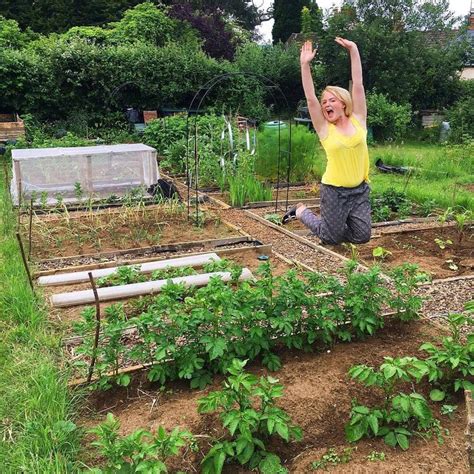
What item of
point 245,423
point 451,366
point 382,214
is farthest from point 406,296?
point 382,214

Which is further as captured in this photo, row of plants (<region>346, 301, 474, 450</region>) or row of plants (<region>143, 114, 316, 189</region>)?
row of plants (<region>143, 114, 316, 189</region>)

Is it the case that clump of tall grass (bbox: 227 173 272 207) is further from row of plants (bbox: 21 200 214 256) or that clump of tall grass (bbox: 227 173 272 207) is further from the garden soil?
the garden soil

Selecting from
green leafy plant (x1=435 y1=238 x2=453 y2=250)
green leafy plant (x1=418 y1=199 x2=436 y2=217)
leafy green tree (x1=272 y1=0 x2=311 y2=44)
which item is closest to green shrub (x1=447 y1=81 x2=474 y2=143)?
green leafy plant (x1=418 y1=199 x2=436 y2=217)

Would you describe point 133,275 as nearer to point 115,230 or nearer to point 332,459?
point 115,230

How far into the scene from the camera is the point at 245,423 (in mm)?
2121

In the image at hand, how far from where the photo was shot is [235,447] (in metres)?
2.27

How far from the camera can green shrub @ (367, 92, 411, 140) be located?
14.0 meters

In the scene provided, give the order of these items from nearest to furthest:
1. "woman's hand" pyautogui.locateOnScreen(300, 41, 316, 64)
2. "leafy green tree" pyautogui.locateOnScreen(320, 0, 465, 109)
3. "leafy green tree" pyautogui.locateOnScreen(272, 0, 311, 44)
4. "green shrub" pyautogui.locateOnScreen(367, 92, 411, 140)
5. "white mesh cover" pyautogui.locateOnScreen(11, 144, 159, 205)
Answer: "woman's hand" pyautogui.locateOnScreen(300, 41, 316, 64), "white mesh cover" pyautogui.locateOnScreen(11, 144, 159, 205), "green shrub" pyautogui.locateOnScreen(367, 92, 411, 140), "leafy green tree" pyautogui.locateOnScreen(320, 0, 465, 109), "leafy green tree" pyautogui.locateOnScreen(272, 0, 311, 44)

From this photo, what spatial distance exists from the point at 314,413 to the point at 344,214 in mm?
1998

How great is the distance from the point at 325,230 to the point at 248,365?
1680 mm

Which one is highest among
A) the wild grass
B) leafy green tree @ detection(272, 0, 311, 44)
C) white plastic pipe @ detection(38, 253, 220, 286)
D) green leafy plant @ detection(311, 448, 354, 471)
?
leafy green tree @ detection(272, 0, 311, 44)

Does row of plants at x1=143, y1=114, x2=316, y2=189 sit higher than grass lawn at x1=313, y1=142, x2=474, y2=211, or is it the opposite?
row of plants at x1=143, y1=114, x2=316, y2=189

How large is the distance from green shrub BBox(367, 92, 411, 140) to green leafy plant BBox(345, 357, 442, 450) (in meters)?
12.3

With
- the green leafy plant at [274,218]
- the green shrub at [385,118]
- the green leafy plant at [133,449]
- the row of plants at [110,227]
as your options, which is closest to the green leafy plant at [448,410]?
the green leafy plant at [133,449]
